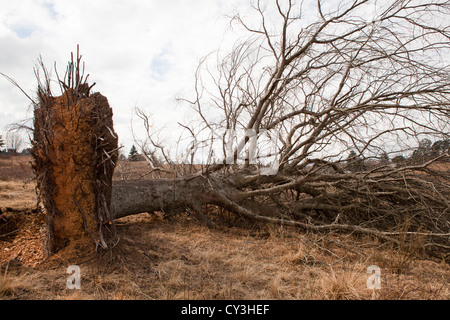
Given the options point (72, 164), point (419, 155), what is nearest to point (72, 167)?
point (72, 164)

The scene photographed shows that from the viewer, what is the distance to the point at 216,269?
126 inches

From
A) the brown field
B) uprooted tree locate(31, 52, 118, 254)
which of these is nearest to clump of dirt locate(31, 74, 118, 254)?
uprooted tree locate(31, 52, 118, 254)

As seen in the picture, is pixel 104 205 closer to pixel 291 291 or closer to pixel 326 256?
pixel 291 291

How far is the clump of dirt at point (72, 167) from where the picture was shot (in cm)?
333

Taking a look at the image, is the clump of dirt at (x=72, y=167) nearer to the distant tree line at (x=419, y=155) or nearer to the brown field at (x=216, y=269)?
the brown field at (x=216, y=269)

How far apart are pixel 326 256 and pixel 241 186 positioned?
2.52 metres

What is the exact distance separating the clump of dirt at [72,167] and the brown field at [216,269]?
0.34m

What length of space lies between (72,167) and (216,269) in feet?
6.49

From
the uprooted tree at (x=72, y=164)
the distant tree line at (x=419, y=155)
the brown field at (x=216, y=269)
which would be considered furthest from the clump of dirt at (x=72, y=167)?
the distant tree line at (x=419, y=155)

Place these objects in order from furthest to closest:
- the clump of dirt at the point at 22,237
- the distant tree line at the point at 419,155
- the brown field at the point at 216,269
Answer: the distant tree line at the point at 419,155 → the clump of dirt at the point at 22,237 → the brown field at the point at 216,269

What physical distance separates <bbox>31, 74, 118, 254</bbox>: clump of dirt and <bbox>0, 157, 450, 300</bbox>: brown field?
34 cm

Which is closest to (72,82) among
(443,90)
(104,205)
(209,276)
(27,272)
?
(104,205)

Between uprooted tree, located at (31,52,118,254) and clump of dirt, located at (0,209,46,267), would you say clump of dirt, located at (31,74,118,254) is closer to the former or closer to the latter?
uprooted tree, located at (31,52,118,254)

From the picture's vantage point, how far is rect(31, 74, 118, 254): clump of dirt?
3.33 metres
